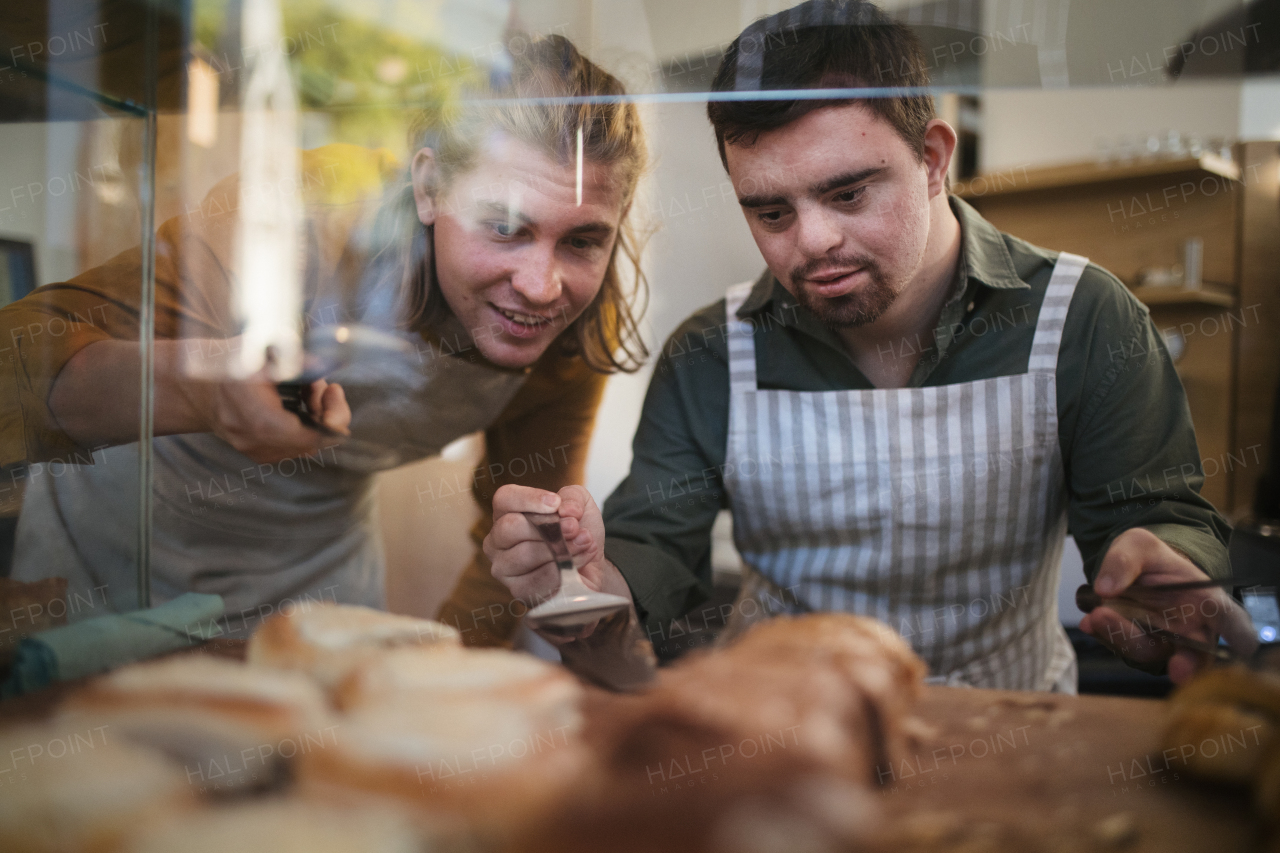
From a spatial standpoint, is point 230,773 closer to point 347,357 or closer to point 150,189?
point 347,357

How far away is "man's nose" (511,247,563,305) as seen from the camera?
1.39ft

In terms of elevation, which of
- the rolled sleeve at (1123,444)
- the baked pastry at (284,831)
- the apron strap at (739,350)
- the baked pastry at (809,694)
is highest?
the apron strap at (739,350)

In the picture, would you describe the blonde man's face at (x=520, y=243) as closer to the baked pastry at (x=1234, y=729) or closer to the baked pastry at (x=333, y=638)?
the baked pastry at (x=333, y=638)

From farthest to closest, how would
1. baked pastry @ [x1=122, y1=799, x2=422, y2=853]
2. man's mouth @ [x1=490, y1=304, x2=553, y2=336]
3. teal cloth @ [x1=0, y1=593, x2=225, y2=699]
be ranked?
man's mouth @ [x1=490, y1=304, x2=553, y2=336] < teal cloth @ [x1=0, y1=593, x2=225, y2=699] < baked pastry @ [x1=122, y1=799, x2=422, y2=853]

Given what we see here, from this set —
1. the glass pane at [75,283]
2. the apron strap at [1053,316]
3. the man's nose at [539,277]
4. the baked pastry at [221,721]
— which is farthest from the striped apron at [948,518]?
the glass pane at [75,283]

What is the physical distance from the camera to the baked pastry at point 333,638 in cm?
31

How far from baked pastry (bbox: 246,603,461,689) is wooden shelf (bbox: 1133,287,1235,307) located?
40cm

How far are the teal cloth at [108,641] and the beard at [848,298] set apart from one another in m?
0.34

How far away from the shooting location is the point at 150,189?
501mm

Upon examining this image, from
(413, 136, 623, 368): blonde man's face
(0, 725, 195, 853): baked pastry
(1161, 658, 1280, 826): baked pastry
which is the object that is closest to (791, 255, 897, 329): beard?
(413, 136, 623, 368): blonde man's face

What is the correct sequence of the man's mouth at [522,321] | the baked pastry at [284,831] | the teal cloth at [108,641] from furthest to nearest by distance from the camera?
the man's mouth at [522,321] < the teal cloth at [108,641] < the baked pastry at [284,831]

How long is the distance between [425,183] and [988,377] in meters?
0.34

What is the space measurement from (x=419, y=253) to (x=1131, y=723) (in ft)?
1.43

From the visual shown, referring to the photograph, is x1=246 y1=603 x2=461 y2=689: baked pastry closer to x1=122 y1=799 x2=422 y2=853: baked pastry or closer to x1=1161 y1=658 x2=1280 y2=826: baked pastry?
x1=122 y1=799 x2=422 y2=853: baked pastry
